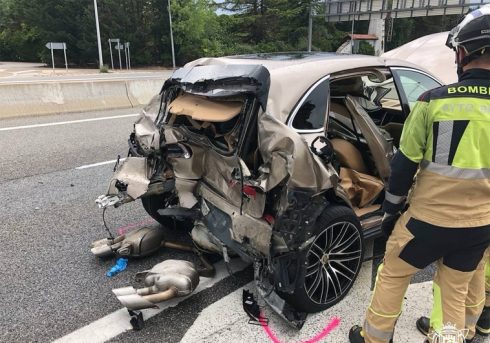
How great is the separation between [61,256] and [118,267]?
0.59 m

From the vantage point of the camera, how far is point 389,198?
221 centimetres

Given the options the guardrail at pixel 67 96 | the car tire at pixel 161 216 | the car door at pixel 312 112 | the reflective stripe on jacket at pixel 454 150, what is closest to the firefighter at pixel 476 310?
the reflective stripe on jacket at pixel 454 150

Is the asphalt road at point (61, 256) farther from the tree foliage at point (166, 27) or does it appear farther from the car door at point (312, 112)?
the tree foliage at point (166, 27)

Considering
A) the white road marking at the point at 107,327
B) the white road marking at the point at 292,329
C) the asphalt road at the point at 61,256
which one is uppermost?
the asphalt road at the point at 61,256

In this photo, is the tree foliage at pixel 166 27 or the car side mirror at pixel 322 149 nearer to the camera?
the car side mirror at pixel 322 149

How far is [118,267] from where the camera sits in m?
3.36

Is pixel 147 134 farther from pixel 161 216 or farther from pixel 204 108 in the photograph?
pixel 161 216

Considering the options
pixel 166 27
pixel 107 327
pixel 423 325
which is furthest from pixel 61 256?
pixel 166 27

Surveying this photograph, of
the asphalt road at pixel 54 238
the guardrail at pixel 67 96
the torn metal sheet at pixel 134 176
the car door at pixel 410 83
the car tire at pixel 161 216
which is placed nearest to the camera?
the asphalt road at pixel 54 238

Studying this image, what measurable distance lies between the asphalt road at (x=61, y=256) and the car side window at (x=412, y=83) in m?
1.55

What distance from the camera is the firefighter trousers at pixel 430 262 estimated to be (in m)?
2.07

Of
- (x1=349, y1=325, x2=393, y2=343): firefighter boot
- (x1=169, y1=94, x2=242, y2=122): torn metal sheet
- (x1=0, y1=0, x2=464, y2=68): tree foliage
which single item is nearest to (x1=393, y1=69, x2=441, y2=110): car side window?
(x1=169, y1=94, x2=242, y2=122): torn metal sheet

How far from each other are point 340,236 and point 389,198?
0.72 metres

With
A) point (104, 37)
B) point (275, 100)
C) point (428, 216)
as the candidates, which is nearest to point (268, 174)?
point (275, 100)
